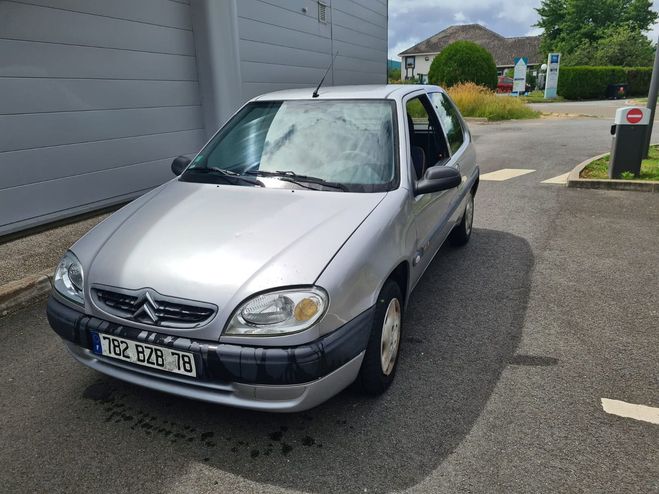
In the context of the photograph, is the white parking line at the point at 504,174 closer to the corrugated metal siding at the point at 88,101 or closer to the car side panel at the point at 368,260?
the corrugated metal siding at the point at 88,101

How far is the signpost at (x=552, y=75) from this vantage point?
110 feet

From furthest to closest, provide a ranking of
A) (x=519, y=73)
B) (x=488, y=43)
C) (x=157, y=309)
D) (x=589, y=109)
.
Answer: (x=488, y=43)
(x=519, y=73)
(x=589, y=109)
(x=157, y=309)

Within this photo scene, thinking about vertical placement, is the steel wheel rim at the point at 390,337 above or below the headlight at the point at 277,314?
below

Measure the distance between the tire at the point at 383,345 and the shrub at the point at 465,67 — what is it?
22887mm

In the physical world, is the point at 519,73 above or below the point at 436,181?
above

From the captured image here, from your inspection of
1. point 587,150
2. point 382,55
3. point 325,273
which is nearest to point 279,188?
point 325,273

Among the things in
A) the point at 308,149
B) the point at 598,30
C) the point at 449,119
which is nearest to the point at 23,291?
the point at 308,149

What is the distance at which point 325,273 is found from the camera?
2.25 meters

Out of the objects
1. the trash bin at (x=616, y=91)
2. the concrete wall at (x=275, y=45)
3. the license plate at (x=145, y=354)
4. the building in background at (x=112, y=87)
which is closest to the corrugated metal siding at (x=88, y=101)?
the building in background at (x=112, y=87)

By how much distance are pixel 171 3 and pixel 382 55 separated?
9405 mm

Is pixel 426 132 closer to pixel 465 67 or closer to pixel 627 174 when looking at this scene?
pixel 627 174

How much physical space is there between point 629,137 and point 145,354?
7492mm

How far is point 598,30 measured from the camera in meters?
46.4

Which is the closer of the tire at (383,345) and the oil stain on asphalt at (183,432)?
the oil stain on asphalt at (183,432)
